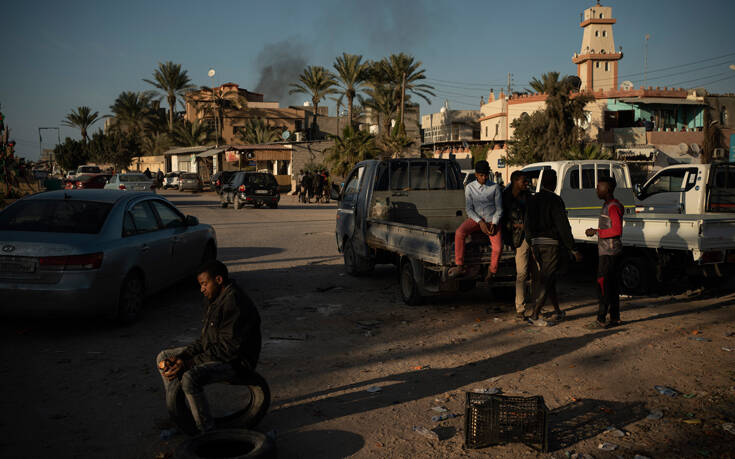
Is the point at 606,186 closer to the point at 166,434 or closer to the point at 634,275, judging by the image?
the point at 634,275

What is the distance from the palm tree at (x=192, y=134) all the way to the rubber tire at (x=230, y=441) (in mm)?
72833

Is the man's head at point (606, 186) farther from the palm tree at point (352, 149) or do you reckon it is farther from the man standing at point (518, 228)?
the palm tree at point (352, 149)

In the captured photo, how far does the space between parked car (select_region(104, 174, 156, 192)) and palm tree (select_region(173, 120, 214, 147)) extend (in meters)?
43.7

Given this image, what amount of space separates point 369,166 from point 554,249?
4271 mm

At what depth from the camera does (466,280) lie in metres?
7.79

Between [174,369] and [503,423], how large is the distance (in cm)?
229

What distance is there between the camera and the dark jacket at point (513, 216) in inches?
296

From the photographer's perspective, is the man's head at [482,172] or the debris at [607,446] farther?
the man's head at [482,172]

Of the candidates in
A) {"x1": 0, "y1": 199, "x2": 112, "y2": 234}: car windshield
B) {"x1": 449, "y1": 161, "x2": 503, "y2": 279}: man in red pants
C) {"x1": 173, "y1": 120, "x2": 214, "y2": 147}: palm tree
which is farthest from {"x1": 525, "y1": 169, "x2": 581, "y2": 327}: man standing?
{"x1": 173, "y1": 120, "x2": 214, "y2": 147}: palm tree

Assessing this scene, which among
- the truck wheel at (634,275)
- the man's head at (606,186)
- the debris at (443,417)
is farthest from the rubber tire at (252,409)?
the truck wheel at (634,275)

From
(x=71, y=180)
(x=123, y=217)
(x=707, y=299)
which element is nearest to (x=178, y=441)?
(x=123, y=217)

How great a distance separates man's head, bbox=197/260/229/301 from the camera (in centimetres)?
404

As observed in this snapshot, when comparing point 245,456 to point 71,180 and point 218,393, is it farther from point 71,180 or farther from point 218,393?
point 71,180

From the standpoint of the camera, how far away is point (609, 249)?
7016 mm
